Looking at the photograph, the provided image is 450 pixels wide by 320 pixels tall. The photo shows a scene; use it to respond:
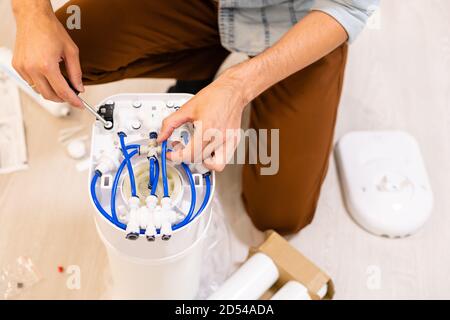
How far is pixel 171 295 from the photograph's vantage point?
40.6 inches

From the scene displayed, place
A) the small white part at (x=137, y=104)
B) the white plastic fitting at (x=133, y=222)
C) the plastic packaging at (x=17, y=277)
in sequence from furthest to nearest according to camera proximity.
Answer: the plastic packaging at (x=17, y=277)
the small white part at (x=137, y=104)
the white plastic fitting at (x=133, y=222)

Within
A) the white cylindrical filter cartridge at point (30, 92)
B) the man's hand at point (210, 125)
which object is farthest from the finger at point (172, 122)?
the white cylindrical filter cartridge at point (30, 92)

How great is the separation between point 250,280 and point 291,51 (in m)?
0.49

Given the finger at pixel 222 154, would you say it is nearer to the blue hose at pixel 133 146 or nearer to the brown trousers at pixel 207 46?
the blue hose at pixel 133 146

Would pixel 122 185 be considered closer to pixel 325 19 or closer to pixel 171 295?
pixel 171 295

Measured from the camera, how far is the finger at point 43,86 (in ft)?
2.87

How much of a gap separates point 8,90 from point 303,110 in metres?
0.87

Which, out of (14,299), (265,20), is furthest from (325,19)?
(14,299)

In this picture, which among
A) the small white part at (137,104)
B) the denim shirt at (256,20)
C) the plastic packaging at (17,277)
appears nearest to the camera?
the small white part at (137,104)

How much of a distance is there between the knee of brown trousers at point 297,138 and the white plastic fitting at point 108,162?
1.43ft

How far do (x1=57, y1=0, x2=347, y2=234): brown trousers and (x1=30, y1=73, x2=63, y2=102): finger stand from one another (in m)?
0.25

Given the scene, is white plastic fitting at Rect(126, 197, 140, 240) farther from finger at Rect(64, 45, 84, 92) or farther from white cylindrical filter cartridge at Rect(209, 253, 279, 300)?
white cylindrical filter cartridge at Rect(209, 253, 279, 300)

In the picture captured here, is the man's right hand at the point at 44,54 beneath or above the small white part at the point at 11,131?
above

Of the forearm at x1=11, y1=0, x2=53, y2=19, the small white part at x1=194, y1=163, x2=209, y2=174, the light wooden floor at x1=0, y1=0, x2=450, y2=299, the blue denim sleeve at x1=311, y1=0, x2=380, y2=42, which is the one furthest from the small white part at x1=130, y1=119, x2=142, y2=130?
the light wooden floor at x1=0, y1=0, x2=450, y2=299
